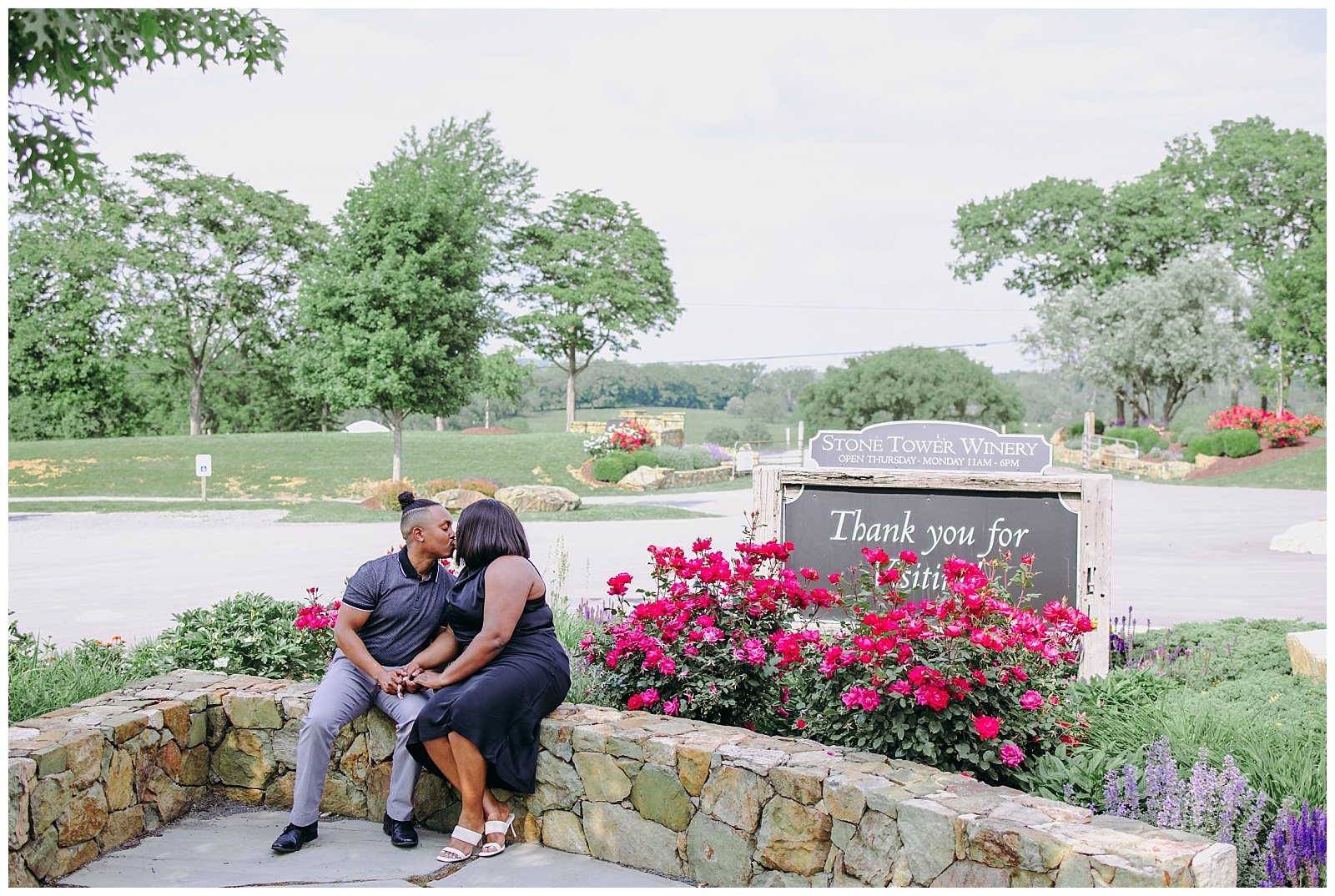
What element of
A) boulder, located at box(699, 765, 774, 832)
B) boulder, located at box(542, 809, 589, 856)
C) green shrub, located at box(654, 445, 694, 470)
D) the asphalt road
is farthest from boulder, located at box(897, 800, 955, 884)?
green shrub, located at box(654, 445, 694, 470)

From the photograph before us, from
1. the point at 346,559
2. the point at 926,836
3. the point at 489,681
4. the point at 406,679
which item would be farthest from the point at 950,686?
the point at 346,559

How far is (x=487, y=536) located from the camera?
3.65 meters

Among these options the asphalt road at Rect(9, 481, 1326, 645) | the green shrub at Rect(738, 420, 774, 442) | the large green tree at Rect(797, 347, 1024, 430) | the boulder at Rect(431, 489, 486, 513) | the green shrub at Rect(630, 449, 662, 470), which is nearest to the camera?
the asphalt road at Rect(9, 481, 1326, 645)

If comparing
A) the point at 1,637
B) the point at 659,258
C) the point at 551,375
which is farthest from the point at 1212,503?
the point at 551,375

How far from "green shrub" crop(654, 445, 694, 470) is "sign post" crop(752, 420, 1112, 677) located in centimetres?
1983

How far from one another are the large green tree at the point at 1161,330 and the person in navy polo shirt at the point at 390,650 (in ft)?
115

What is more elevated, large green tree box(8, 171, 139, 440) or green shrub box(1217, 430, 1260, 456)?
large green tree box(8, 171, 139, 440)

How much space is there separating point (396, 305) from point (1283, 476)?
20.2 m

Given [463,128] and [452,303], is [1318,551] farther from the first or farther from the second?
[463,128]

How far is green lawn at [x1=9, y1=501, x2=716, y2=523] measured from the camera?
16938 mm

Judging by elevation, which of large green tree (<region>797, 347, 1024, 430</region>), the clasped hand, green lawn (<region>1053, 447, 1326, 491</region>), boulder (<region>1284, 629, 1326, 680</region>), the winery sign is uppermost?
large green tree (<region>797, 347, 1024, 430</region>)

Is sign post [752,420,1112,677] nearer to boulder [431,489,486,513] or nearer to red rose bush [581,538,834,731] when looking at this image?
red rose bush [581,538,834,731]

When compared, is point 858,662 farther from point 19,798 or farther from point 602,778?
point 19,798

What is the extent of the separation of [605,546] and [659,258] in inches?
1118
